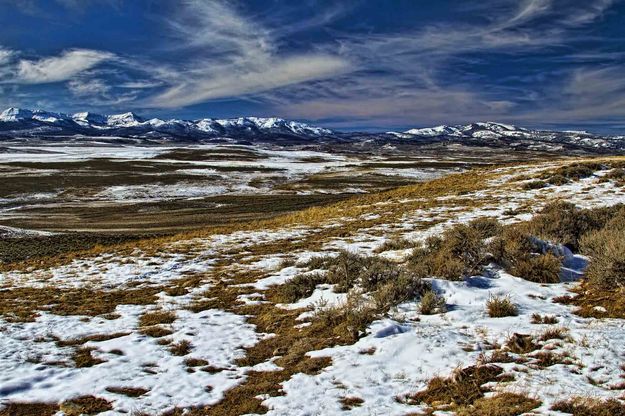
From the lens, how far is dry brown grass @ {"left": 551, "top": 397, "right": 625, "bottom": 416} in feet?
16.4

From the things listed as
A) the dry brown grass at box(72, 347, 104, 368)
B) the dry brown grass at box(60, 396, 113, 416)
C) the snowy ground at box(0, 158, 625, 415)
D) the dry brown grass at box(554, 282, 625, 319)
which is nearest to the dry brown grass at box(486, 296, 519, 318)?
the snowy ground at box(0, 158, 625, 415)

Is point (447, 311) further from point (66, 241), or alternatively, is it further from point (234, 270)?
point (66, 241)

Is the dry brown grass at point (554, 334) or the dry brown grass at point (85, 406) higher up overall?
the dry brown grass at point (554, 334)

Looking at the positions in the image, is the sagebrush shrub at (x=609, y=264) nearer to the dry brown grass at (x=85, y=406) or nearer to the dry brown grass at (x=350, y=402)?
the dry brown grass at (x=350, y=402)

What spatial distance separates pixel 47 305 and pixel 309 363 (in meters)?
8.34

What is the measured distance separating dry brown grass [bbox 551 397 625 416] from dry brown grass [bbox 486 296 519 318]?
2882 mm

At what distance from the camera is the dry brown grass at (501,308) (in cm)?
813

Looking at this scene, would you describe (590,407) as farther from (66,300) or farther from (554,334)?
(66,300)

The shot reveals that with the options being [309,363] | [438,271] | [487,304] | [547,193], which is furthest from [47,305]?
[547,193]

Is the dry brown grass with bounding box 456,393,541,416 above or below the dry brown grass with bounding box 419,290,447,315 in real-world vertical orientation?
below

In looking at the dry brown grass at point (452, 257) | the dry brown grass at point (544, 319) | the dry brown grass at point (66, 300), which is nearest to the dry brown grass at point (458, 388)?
the dry brown grass at point (544, 319)

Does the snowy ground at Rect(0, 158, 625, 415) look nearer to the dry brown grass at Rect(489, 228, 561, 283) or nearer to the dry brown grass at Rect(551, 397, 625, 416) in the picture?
the dry brown grass at Rect(551, 397, 625, 416)

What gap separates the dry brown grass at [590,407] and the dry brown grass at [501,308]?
2.88 metres

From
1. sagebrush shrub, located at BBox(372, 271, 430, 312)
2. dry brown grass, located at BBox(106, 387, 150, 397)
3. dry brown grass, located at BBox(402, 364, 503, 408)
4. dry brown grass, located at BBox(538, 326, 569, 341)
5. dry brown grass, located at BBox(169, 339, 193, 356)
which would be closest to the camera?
dry brown grass, located at BBox(402, 364, 503, 408)
